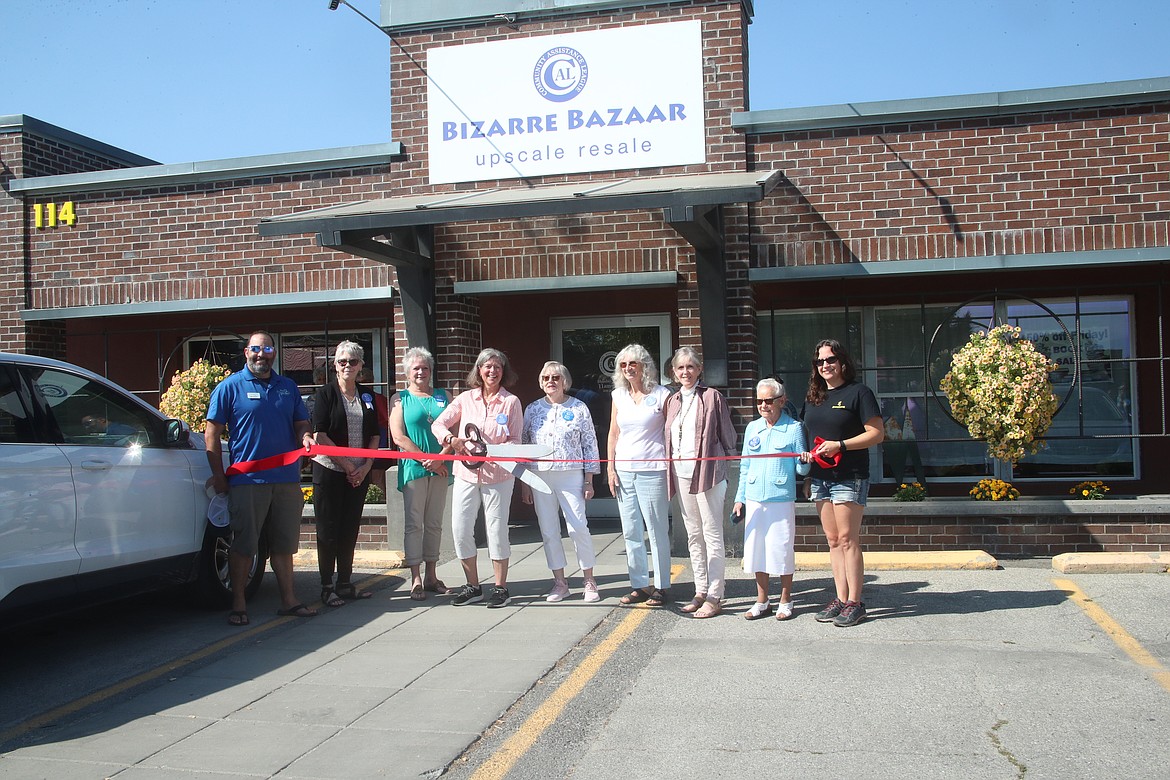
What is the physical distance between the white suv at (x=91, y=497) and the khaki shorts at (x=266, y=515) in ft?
1.11

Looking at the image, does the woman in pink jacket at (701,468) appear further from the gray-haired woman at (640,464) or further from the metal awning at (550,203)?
the metal awning at (550,203)

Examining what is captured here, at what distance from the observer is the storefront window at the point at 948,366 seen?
10672 millimetres

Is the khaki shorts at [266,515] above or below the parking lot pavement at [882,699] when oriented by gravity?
above

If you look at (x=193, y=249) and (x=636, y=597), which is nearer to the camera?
(x=636, y=597)

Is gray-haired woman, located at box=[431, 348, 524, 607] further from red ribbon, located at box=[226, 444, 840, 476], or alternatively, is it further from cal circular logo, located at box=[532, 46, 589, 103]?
cal circular logo, located at box=[532, 46, 589, 103]

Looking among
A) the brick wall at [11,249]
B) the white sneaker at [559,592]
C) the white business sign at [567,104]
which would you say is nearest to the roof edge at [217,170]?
the brick wall at [11,249]

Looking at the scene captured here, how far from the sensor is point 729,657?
223 inches

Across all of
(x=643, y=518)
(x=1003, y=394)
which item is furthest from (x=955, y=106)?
(x=643, y=518)

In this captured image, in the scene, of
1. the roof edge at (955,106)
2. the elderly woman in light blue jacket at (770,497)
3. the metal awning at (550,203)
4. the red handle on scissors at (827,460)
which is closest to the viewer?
the red handle on scissors at (827,460)

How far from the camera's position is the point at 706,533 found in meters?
6.62

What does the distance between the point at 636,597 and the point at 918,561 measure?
2.57 m

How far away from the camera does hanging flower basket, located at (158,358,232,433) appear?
10.0m

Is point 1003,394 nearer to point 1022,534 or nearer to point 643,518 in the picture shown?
point 1022,534

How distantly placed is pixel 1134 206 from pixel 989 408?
2216 millimetres
